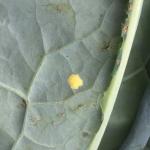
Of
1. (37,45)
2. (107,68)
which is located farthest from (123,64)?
(37,45)

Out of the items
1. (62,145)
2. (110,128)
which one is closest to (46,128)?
(62,145)

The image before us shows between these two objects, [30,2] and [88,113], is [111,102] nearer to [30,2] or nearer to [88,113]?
[88,113]

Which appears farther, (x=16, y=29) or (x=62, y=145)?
(x=62, y=145)

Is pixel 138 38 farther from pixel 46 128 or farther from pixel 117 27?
pixel 46 128

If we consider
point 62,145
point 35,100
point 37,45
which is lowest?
point 62,145

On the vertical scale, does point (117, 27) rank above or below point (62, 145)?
above

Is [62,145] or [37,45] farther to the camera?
[62,145]
